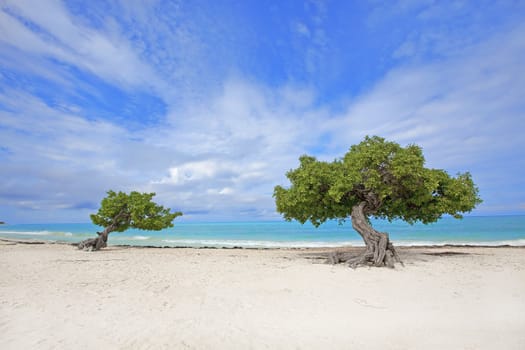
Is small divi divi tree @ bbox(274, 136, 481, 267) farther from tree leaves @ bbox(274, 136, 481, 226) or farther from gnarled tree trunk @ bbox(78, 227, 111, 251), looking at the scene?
gnarled tree trunk @ bbox(78, 227, 111, 251)

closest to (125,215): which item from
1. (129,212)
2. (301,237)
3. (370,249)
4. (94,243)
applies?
(129,212)

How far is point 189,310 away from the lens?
6758 millimetres

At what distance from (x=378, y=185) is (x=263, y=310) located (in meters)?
8.63

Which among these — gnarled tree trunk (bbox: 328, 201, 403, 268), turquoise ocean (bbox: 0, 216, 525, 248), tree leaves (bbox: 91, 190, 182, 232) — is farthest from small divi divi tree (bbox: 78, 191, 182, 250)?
gnarled tree trunk (bbox: 328, 201, 403, 268)

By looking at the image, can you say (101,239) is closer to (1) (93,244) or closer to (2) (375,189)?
(1) (93,244)

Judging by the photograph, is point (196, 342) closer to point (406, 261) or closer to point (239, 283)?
point (239, 283)

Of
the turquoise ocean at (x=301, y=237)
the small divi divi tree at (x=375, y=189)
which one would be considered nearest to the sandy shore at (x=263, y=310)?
the small divi divi tree at (x=375, y=189)

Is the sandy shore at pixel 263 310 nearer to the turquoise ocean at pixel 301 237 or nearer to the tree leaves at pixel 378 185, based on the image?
the tree leaves at pixel 378 185

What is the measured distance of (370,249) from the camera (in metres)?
13.3

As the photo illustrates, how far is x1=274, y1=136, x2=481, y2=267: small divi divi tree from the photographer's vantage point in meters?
12.8

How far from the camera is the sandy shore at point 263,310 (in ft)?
17.2

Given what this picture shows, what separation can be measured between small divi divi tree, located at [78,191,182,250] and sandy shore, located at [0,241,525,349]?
10.1 meters

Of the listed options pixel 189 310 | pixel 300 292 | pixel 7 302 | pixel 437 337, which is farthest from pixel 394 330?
pixel 7 302

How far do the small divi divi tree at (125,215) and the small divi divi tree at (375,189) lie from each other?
11056 mm
